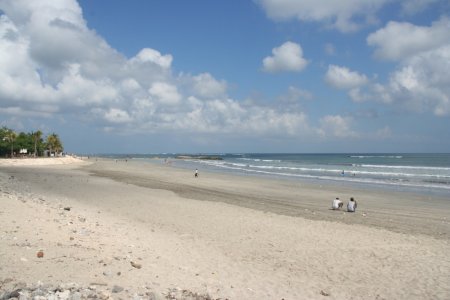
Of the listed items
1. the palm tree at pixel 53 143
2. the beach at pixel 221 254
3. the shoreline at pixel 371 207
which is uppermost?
the palm tree at pixel 53 143

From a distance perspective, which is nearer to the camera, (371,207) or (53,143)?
(371,207)

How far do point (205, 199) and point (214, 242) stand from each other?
43.2 feet

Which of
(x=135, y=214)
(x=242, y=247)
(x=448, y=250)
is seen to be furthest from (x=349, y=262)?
(x=135, y=214)

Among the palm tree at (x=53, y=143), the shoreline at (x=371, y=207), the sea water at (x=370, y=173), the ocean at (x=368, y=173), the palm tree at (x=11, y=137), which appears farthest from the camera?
the palm tree at (x=53, y=143)

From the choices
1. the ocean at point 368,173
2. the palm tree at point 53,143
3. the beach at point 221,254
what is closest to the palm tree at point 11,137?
the palm tree at point 53,143

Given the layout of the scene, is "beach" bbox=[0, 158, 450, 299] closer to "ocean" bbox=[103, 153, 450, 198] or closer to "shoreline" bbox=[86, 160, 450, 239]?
"shoreline" bbox=[86, 160, 450, 239]

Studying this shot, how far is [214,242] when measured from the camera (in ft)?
42.9

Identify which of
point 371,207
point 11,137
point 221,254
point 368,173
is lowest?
point 371,207

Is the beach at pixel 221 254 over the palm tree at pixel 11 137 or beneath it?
beneath

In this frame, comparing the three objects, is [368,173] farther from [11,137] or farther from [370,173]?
[11,137]

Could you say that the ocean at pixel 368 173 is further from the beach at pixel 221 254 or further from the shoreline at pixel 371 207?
the beach at pixel 221 254

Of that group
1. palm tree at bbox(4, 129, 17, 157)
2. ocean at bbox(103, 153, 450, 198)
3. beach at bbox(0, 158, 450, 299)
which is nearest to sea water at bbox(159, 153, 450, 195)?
ocean at bbox(103, 153, 450, 198)

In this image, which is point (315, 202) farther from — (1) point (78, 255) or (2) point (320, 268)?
(1) point (78, 255)

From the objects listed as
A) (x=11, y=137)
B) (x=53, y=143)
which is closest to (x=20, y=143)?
(x=11, y=137)
